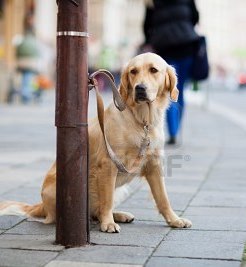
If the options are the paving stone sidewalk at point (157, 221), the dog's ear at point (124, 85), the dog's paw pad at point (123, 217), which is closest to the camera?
the paving stone sidewalk at point (157, 221)

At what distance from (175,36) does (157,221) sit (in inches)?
197

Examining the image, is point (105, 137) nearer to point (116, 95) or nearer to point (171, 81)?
point (116, 95)

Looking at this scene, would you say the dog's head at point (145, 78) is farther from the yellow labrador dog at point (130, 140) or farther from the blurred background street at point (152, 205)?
the blurred background street at point (152, 205)

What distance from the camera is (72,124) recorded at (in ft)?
14.5

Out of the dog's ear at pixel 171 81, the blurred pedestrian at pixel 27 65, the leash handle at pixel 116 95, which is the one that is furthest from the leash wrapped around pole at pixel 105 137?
the blurred pedestrian at pixel 27 65

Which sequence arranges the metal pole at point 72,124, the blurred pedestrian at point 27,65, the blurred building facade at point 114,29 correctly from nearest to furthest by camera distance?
the metal pole at point 72,124 < the blurred pedestrian at point 27,65 < the blurred building facade at point 114,29

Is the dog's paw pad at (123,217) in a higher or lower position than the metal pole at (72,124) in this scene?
lower

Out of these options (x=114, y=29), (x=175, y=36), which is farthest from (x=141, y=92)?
(x=114, y=29)

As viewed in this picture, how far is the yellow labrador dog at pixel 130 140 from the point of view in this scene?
194 inches

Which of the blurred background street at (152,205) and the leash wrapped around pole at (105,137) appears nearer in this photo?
the blurred background street at (152,205)

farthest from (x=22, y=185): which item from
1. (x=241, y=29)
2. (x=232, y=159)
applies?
(x=241, y=29)

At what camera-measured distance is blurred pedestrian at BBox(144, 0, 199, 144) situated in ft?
32.8

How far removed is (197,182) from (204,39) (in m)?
3.39

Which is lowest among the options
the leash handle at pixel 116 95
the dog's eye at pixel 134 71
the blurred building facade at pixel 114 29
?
the blurred building facade at pixel 114 29
